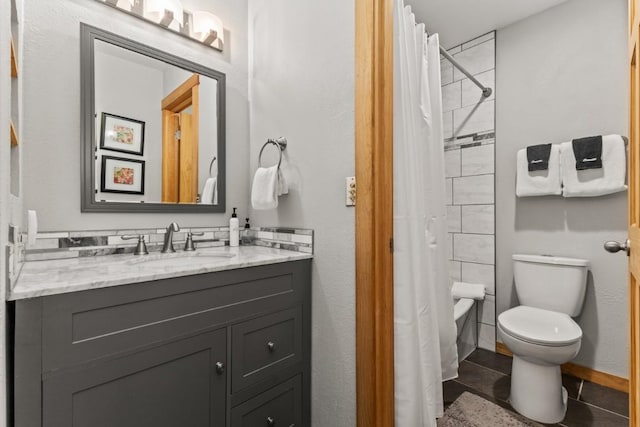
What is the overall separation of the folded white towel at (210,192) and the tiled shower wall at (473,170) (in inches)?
76.2

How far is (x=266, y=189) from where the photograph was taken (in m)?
1.59

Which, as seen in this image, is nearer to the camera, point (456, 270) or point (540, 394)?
point (540, 394)

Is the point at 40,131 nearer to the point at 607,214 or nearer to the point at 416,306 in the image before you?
the point at 416,306

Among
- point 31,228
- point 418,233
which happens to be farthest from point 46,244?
point 418,233

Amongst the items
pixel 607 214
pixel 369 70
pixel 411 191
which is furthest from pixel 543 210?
pixel 369 70

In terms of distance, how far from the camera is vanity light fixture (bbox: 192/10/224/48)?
1.70 m

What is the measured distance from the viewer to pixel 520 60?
2.31 m

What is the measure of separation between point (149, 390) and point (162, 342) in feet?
0.47

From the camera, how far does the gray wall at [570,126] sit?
1920 millimetres

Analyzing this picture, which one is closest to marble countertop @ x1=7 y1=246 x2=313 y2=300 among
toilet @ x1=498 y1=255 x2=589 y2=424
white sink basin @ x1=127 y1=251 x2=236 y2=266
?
white sink basin @ x1=127 y1=251 x2=236 y2=266

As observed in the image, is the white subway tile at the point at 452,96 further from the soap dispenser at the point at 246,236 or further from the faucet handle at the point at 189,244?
the faucet handle at the point at 189,244

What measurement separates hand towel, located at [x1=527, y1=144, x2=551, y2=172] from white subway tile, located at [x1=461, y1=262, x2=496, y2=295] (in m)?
0.80

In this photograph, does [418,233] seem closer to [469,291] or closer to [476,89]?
[469,291]

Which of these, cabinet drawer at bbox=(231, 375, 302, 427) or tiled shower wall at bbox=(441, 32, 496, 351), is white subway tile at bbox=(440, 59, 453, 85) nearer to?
tiled shower wall at bbox=(441, 32, 496, 351)
